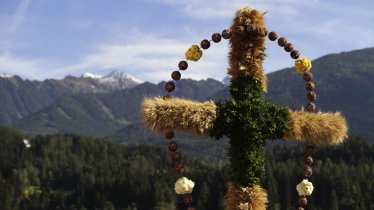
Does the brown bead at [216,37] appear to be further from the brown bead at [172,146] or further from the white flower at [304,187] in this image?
the white flower at [304,187]

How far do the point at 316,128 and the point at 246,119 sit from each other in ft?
3.88

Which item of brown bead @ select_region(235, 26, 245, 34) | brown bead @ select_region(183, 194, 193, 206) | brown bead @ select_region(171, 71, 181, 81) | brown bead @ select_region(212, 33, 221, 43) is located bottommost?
brown bead @ select_region(183, 194, 193, 206)

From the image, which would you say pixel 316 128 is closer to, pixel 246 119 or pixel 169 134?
pixel 246 119

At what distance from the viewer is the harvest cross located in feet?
26.1

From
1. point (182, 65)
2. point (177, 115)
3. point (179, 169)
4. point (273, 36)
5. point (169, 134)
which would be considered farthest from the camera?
point (182, 65)

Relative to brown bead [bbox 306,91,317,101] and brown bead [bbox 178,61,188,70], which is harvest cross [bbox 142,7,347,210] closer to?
brown bead [bbox 306,91,317,101]

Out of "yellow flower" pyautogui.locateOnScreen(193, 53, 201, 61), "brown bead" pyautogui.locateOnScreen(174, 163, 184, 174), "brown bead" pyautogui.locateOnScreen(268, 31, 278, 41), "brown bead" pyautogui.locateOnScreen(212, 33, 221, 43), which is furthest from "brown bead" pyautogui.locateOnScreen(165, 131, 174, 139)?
"brown bead" pyautogui.locateOnScreen(268, 31, 278, 41)

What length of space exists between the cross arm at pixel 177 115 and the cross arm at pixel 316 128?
1.26 m

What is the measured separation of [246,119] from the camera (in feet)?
26.6

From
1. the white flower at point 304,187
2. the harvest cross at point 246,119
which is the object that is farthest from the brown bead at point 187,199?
the white flower at point 304,187

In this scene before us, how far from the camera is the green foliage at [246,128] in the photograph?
811cm

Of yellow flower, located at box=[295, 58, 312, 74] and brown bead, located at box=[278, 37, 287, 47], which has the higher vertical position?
brown bead, located at box=[278, 37, 287, 47]

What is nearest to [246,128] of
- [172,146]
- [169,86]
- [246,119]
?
[246,119]

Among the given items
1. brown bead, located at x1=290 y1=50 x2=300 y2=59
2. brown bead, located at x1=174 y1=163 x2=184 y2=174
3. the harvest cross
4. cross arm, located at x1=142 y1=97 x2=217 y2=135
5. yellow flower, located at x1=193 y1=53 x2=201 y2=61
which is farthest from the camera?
brown bead, located at x1=290 y1=50 x2=300 y2=59
